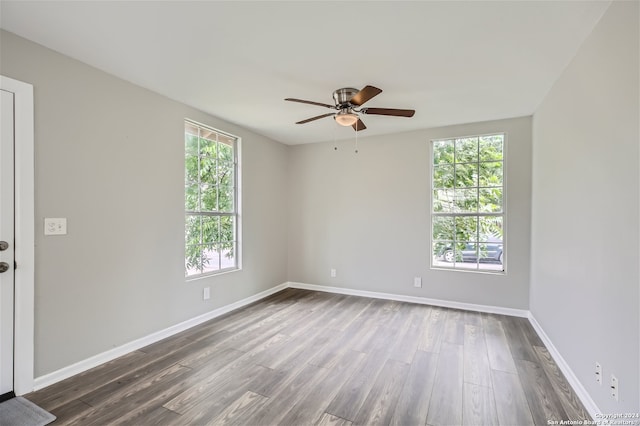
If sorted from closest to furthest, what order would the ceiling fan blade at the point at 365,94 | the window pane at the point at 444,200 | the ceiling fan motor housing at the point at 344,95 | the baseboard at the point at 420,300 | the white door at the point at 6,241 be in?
the white door at the point at 6,241
the ceiling fan blade at the point at 365,94
the ceiling fan motor housing at the point at 344,95
the baseboard at the point at 420,300
the window pane at the point at 444,200

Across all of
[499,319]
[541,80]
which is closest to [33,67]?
[541,80]

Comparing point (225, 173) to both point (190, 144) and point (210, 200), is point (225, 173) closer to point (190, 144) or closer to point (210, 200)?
point (210, 200)

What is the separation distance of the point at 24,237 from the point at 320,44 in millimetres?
2492

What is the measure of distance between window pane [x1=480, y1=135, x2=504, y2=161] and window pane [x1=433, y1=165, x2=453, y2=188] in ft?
1.41

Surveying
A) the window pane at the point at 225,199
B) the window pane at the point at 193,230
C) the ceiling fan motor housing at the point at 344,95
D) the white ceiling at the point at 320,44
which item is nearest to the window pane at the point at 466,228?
the white ceiling at the point at 320,44

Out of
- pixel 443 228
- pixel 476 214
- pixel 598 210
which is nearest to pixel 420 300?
pixel 443 228

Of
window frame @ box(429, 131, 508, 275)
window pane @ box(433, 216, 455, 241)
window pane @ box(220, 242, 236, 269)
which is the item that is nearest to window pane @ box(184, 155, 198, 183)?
window pane @ box(220, 242, 236, 269)

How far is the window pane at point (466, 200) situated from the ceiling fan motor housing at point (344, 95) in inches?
88.5

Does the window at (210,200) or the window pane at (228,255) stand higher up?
the window at (210,200)

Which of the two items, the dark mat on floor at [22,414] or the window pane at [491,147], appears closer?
the dark mat on floor at [22,414]

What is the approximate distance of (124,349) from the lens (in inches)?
105

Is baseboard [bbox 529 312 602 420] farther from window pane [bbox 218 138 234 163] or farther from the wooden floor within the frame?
window pane [bbox 218 138 234 163]

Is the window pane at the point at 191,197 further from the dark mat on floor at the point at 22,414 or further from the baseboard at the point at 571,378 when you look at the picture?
the baseboard at the point at 571,378

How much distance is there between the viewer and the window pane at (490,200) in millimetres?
3838
